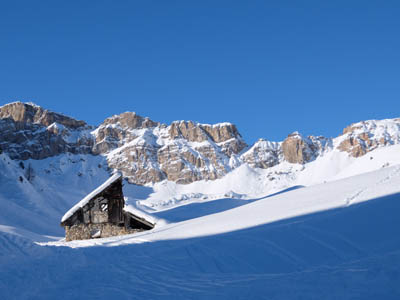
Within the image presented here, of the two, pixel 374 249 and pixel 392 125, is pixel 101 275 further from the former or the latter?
pixel 392 125

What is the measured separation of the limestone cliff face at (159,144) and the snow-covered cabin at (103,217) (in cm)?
14167

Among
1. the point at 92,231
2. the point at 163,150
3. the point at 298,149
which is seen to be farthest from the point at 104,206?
the point at 298,149

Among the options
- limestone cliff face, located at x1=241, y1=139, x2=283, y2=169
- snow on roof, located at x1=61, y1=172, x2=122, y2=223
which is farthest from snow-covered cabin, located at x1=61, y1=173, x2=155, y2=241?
limestone cliff face, located at x1=241, y1=139, x2=283, y2=169

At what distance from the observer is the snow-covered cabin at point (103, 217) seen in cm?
1723

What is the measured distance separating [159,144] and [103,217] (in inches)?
6545

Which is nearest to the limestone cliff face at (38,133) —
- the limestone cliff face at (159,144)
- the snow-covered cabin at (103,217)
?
the limestone cliff face at (159,144)

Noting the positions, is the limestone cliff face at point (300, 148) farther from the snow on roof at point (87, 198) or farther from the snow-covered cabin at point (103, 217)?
the snow on roof at point (87, 198)

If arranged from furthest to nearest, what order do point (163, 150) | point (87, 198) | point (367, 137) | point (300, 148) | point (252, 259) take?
point (300, 148)
point (367, 137)
point (163, 150)
point (87, 198)
point (252, 259)

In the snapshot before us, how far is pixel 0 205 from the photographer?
40875 mm

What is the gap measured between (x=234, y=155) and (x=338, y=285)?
18345 centimetres

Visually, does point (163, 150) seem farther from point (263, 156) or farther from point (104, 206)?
point (104, 206)

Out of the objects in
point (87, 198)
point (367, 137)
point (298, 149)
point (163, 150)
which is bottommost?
point (87, 198)

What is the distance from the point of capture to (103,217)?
1791 cm

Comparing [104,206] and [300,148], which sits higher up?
[300,148]
